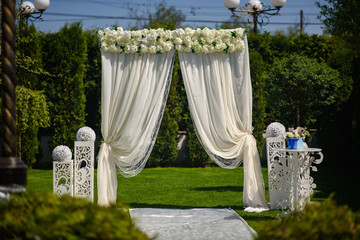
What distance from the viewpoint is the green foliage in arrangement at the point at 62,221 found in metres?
1.86

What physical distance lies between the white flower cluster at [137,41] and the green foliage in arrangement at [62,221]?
325cm

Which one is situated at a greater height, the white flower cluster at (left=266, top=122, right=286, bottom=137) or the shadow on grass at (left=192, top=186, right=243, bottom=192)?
the white flower cluster at (left=266, top=122, right=286, bottom=137)

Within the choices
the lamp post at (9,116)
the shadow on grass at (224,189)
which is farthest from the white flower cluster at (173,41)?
the shadow on grass at (224,189)

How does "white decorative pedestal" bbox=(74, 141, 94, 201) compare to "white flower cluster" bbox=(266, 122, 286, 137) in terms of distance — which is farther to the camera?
"white flower cluster" bbox=(266, 122, 286, 137)

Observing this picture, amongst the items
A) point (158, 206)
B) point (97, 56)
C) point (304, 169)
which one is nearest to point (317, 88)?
point (304, 169)

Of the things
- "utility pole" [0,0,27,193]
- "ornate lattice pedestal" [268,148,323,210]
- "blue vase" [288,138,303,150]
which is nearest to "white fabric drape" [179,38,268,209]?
"ornate lattice pedestal" [268,148,323,210]

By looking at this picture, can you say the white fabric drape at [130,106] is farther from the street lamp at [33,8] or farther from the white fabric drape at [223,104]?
the street lamp at [33,8]

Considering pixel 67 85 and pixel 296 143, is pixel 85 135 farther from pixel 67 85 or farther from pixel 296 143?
pixel 67 85

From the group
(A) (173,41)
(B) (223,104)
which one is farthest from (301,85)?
(A) (173,41)

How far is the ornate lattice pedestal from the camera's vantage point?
4.86 metres

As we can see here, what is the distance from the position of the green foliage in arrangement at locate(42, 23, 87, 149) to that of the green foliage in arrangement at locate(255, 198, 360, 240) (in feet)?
23.6

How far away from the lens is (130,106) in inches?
205

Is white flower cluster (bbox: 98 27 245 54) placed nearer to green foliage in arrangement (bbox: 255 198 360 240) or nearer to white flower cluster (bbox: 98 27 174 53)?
white flower cluster (bbox: 98 27 174 53)

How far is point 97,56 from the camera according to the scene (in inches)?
364
